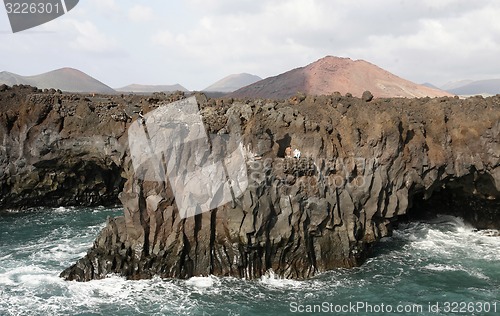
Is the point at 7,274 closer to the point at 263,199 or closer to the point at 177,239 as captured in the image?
the point at 177,239

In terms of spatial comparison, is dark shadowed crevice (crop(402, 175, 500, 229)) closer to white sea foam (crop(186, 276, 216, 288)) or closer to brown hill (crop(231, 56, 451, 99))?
white sea foam (crop(186, 276, 216, 288))

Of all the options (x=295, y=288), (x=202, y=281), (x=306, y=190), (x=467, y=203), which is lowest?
(x=295, y=288)

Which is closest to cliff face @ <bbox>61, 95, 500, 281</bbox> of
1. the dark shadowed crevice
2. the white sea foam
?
the dark shadowed crevice

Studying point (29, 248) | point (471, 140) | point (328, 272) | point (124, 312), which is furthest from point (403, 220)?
point (29, 248)

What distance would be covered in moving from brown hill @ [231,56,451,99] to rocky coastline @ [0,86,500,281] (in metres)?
40.4

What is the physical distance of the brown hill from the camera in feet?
232

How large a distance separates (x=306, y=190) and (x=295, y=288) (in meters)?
5.17

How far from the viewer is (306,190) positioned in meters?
25.3

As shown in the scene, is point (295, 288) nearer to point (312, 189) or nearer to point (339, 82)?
point (312, 189)

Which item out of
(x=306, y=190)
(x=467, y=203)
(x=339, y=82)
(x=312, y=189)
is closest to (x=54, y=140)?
(x=306, y=190)

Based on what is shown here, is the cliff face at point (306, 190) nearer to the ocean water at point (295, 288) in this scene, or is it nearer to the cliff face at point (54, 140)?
the ocean water at point (295, 288)

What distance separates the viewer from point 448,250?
92.1 ft

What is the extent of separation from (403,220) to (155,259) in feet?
61.2

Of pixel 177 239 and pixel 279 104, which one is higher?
pixel 279 104
